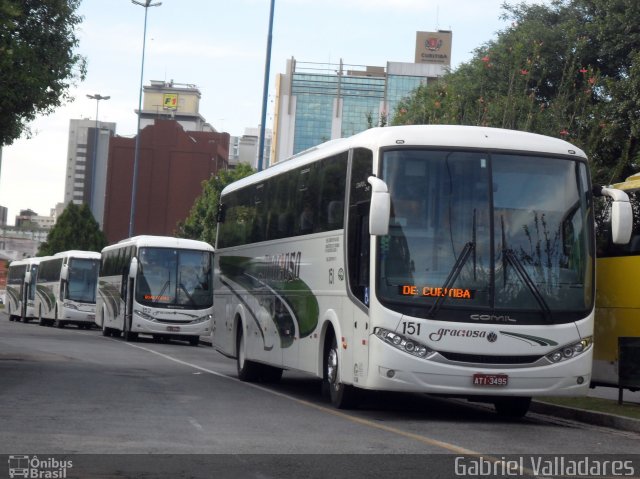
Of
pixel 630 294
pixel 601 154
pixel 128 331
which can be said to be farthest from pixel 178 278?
pixel 630 294

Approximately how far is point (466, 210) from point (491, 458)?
450 centimetres

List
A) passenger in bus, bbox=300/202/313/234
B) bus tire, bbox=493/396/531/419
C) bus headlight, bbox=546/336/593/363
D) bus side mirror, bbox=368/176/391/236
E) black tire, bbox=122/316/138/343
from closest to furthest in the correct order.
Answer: bus side mirror, bbox=368/176/391/236 → bus headlight, bbox=546/336/593/363 → bus tire, bbox=493/396/531/419 → passenger in bus, bbox=300/202/313/234 → black tire, bbox=122/316/138/343

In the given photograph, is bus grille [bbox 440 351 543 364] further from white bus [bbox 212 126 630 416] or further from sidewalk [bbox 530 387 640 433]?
sidewalk [bbox 530 387 640 433]

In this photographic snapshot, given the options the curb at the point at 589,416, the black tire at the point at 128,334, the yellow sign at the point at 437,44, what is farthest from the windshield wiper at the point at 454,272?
the yellow sign at the point at 437,44

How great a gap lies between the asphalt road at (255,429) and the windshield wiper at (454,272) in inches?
50.4

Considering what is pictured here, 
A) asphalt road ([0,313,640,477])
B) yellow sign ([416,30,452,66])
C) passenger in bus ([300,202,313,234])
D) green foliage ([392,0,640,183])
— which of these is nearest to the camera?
asphalt road ([0,313,640,477])

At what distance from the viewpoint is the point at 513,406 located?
16062 mm

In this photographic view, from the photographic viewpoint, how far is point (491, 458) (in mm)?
10875

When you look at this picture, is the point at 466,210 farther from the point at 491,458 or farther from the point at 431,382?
the point at 491,458

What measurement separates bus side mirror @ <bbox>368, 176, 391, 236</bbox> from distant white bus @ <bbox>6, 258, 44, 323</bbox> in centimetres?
5313

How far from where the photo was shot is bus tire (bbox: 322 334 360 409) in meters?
16.0

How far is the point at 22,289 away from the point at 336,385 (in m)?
57.4

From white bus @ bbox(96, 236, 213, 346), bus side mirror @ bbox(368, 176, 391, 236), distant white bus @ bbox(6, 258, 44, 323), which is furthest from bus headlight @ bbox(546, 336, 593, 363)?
distant white bus @ bbox(6, 258, 44, 323)

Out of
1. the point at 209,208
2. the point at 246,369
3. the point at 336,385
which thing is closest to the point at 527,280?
the point at 336,385
